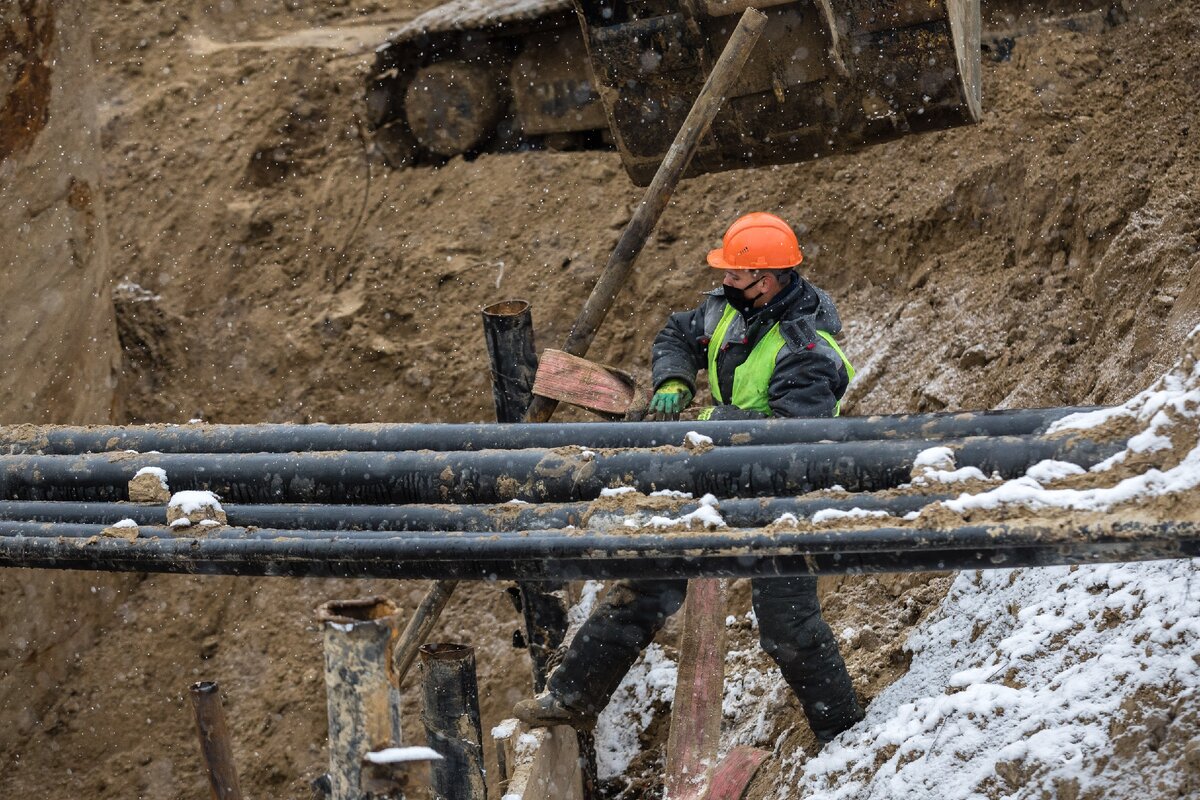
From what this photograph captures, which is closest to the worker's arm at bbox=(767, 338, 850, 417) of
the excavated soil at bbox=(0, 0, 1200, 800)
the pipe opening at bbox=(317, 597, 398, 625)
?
the excavated soil at bbox=(0, 0, 1200, 800)

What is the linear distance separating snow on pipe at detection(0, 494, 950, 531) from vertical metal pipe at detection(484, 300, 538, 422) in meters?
2.27

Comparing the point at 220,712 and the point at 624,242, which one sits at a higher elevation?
the point at 624,242

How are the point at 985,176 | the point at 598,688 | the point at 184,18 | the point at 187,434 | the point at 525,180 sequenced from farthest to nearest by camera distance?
the point at 184,18
the point at 525,180
the point at 985,176
the point at 598,688
the point at 187,434

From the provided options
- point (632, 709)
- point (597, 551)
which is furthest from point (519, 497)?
point (632, 709)

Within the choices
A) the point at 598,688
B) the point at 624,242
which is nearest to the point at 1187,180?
the point at 624,242

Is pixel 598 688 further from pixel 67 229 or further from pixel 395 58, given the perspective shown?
pixel 395 58

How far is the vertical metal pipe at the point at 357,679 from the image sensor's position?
253cm

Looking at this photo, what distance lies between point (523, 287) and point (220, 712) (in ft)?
11.7

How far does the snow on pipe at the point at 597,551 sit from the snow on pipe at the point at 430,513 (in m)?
0.05

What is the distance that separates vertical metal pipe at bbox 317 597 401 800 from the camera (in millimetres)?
2529

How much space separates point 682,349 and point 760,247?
0.59 m

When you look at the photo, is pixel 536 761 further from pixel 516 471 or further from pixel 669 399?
pixel 516 471

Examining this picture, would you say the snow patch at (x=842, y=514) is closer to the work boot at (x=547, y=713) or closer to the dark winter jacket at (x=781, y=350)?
the dark winter jacket at (x=781, y=350)

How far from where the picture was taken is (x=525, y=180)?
773 centimetres
